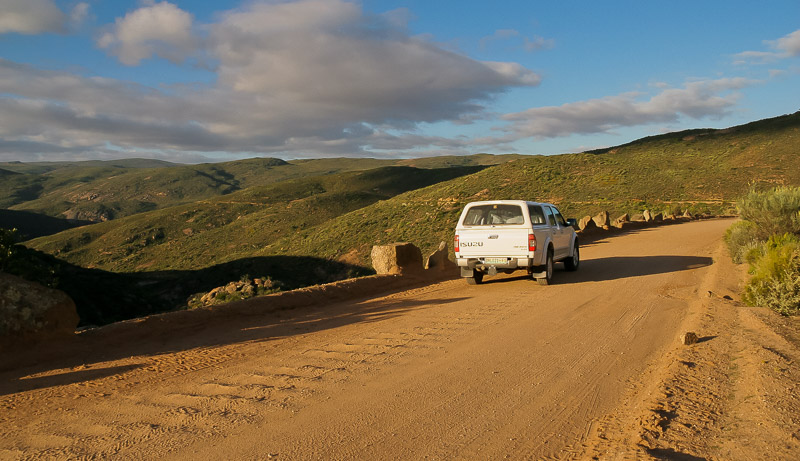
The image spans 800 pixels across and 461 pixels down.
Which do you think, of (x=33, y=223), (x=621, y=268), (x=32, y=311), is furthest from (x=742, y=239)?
(x=33, y=223)

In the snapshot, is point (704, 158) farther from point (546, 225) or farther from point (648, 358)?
point (648, 358)

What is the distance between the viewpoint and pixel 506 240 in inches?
477

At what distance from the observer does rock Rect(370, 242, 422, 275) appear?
14359 millimetres

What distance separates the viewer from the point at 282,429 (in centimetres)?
452

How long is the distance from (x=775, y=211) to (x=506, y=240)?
906 centimetres

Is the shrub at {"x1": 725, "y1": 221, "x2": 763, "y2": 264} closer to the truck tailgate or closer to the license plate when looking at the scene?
the truck tailgate

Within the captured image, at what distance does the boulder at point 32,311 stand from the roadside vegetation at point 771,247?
430 inches

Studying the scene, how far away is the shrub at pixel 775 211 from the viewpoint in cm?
1512

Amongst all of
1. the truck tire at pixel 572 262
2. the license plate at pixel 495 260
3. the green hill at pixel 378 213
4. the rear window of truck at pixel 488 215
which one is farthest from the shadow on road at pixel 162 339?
the green hill at pixel 378 213

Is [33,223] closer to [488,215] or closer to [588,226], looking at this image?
[588,226]

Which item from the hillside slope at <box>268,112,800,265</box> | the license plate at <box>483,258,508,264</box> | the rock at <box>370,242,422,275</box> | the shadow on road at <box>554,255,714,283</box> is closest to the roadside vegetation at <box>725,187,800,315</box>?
the shadow on road at <box>554,255,714,283</box>

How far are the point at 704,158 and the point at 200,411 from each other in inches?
2825

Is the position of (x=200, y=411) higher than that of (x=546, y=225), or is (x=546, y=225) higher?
(x=546, y=225)

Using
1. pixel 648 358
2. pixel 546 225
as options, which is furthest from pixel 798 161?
pixel 648 358
